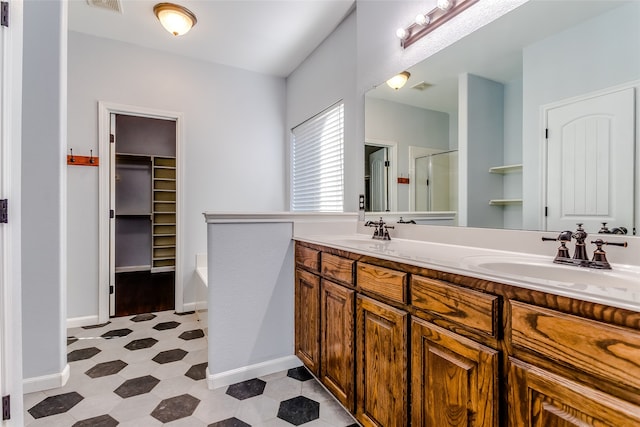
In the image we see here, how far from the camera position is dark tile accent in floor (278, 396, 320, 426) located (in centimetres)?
157

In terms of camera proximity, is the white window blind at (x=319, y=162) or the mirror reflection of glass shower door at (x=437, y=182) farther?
the white window blind at (x=319, y=162)

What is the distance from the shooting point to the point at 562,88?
120 cm

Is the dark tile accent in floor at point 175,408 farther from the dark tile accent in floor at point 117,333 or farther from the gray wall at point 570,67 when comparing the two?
the gray wall at point 570,67

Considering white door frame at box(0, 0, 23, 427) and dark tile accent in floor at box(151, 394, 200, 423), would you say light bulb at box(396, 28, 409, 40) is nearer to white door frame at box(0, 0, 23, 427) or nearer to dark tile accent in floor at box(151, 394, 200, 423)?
white door frame at box(0, 0, 23, 427)

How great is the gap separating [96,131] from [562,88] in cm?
350

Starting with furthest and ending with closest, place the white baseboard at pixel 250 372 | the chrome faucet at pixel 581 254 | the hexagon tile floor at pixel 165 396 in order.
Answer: the white baseboard at pixel 250 372
the hexagon tile floor at pixel 165 396
the chrome faucet at pixel 581 254

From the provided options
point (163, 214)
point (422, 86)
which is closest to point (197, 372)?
point (422, 86)

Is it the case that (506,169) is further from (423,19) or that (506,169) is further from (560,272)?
(423,19)

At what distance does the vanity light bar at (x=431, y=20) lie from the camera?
1597mm

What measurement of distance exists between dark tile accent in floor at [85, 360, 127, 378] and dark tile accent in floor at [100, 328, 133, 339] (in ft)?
1.67

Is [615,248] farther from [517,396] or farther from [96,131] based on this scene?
[96,131]

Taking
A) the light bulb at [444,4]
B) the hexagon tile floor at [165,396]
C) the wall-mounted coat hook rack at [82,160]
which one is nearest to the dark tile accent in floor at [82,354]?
the hexagon tile floor at [165,396]

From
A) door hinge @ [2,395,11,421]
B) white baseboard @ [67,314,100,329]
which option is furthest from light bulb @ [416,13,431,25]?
white baseboard @ [67,314,100,329]

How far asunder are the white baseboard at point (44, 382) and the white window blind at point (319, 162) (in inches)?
87.6
